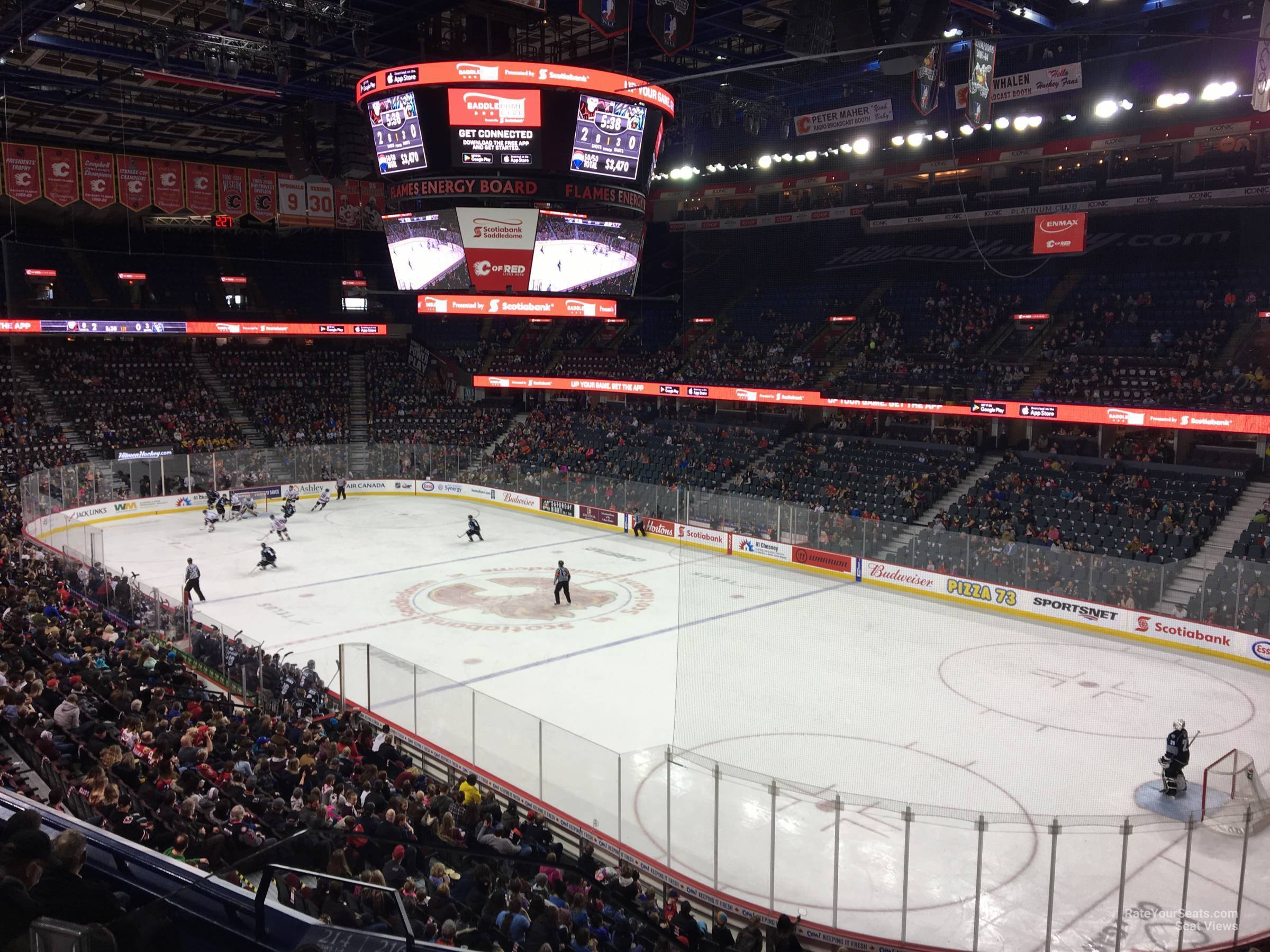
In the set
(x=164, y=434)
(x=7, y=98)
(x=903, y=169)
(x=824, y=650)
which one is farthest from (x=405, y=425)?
(x=824, y=650)

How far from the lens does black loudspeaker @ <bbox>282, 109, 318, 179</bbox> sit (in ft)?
86.5

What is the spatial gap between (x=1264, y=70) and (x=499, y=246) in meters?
13.5

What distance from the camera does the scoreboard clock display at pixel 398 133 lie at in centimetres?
1823

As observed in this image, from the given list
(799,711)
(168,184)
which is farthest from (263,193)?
(799,711)

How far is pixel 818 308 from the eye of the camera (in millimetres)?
35844

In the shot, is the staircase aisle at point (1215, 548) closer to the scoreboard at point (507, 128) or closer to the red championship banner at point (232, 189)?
the scoreboard at point (507, 128)

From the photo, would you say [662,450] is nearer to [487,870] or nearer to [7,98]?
[7,98]

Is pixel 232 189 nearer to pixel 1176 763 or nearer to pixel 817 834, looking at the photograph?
pixel 817 834

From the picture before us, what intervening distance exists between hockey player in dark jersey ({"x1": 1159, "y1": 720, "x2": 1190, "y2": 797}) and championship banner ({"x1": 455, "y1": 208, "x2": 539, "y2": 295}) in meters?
14.6

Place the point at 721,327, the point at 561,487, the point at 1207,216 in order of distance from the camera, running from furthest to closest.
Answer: the point at 721,327 → the point at 561,487 → the point at 1207,216

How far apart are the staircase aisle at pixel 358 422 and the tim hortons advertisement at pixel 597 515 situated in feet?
35.0

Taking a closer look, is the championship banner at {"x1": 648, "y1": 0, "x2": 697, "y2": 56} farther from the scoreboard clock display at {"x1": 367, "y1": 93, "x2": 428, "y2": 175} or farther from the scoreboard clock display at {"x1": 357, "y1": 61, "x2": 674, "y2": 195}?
the scoreboard clock display at {"x1": 367, "y1": 93, "x2": 428, "y2": 175}

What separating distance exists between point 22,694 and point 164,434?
3060cm

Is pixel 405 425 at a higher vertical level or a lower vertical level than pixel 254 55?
lower
